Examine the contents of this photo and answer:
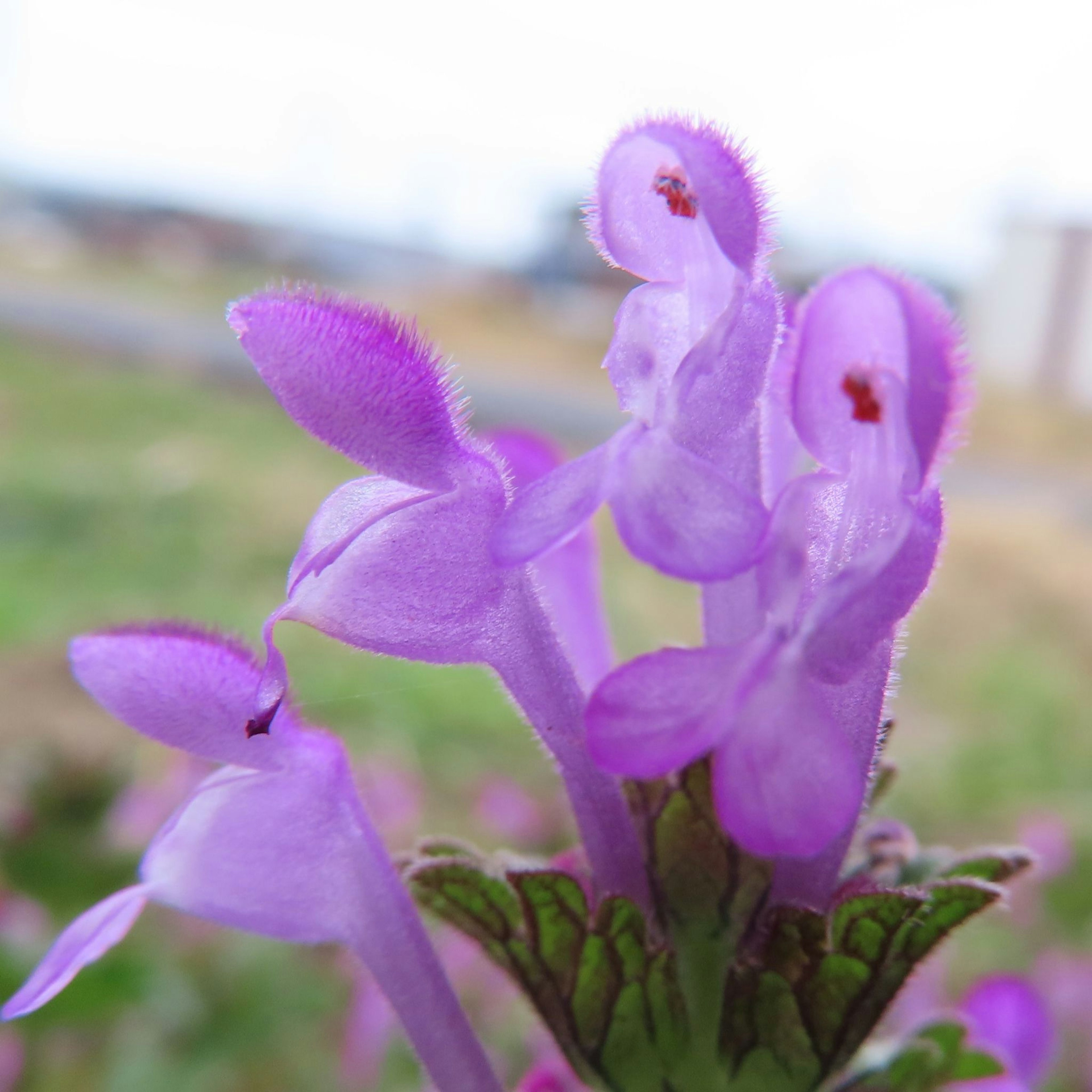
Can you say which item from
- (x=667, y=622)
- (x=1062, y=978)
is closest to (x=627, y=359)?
(x=1062, y=978)

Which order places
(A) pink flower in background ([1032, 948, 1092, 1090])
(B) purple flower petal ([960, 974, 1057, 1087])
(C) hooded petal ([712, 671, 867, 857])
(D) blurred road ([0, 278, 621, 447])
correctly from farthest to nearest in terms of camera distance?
(D) blurred road ([0, 278, 621, 447]), (A) pink flower in background ([1032, 948, 1092, 1090]), (B) purple flower petal ([960, 974, 1057, 1087]), (C) hooded petal ([712, 671, 867, 857])

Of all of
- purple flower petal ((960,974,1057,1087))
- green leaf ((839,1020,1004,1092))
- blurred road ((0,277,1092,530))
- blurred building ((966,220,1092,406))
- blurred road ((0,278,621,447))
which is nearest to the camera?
green leaf ((839,1020,1004,1092))

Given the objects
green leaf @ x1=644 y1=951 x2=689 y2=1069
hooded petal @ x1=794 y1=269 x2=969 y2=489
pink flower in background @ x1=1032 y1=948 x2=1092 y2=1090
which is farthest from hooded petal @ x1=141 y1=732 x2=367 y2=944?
pink flower in background @ x1=1032 y1=948 x2=1092 y2=1090

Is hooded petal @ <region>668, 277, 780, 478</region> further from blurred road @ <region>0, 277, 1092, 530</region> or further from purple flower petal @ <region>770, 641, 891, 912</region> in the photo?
blurred road @ <region>0, 277, 1092, 530</region>

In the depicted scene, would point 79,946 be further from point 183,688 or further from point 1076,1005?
point 1076,1005

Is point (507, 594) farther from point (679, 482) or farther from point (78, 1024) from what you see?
point (78, 1024)

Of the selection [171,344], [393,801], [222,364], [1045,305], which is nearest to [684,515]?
[393,801]

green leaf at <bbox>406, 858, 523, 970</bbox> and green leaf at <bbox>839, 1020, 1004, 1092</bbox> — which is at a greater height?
green leaf at <bbox>406, 858, 523, 970</bbox>
